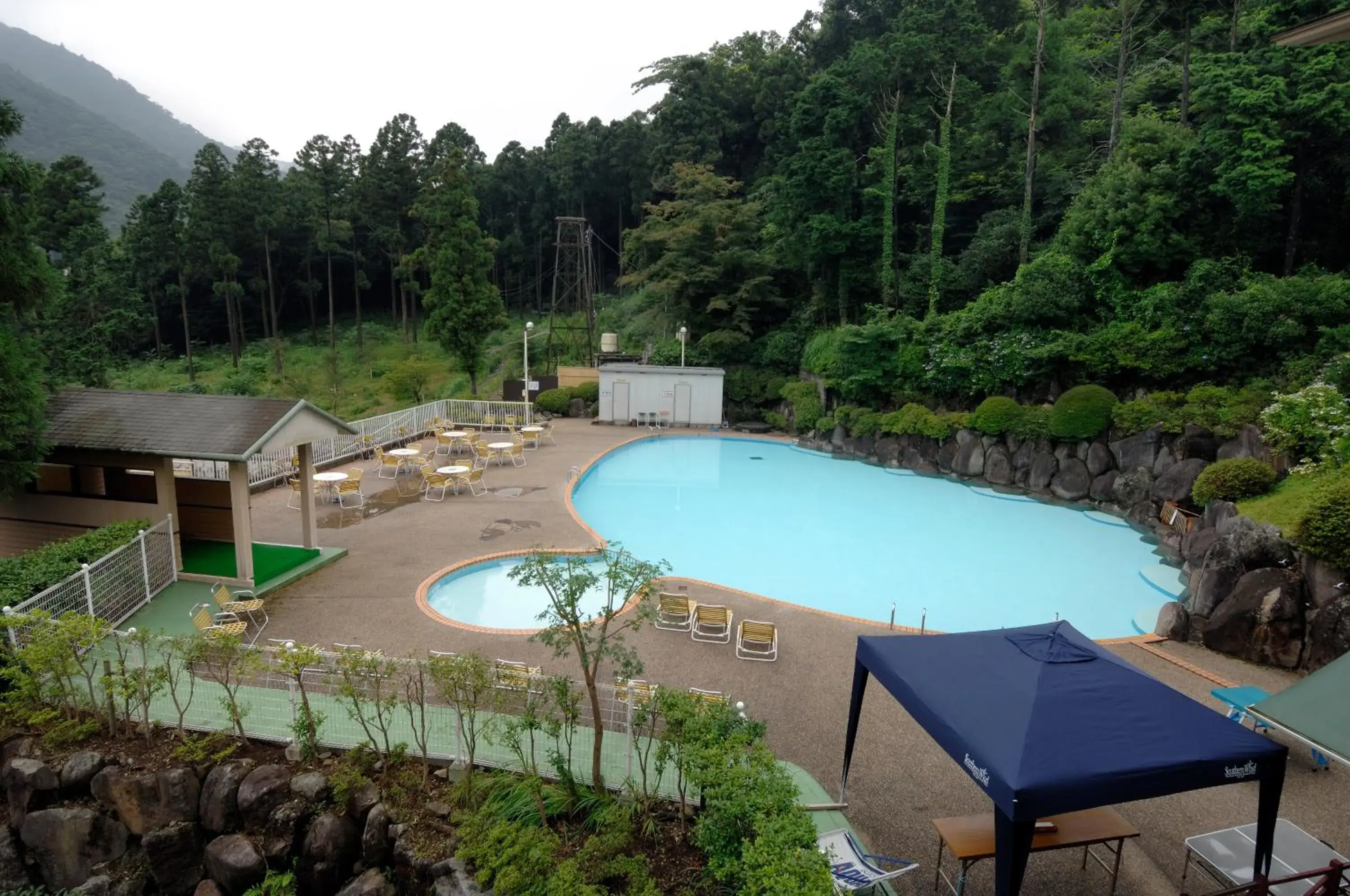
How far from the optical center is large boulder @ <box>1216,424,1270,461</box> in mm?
12195

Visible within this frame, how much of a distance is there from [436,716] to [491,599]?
13.6 ft

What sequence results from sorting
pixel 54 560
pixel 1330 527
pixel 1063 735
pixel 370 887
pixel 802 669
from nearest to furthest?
1. pixel 1063 735
2. pixel 370 887
3. pixel 54 560
4. pixel 802 669
5. pixel 1330 527

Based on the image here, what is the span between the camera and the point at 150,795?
560cm

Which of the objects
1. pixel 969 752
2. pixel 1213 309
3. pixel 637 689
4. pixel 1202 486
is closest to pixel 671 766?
pixel 637 689

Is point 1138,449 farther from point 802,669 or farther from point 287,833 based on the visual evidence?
point 287,833

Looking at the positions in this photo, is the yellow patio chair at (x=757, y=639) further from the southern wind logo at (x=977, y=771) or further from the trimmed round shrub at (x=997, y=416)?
the trimmed round shrub at (x=997, y=416)

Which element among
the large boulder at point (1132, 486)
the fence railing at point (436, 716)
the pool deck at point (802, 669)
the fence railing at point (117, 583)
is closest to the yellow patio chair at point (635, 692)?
the fence railing at point (436, 716)

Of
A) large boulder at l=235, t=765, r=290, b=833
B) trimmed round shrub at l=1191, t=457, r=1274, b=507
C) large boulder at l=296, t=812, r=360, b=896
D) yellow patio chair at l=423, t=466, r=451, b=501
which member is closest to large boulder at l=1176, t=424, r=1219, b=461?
trimmed round shrub at l=1191, t=457, r=1274, b=507

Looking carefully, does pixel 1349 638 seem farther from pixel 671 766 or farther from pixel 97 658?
pixel 97 658

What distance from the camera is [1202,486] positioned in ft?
38.8

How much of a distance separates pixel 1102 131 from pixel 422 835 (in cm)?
2917

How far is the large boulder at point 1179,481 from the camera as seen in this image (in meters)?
13.5

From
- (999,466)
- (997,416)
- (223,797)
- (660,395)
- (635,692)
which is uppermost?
(997,416)

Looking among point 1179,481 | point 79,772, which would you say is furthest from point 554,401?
point 79,772
